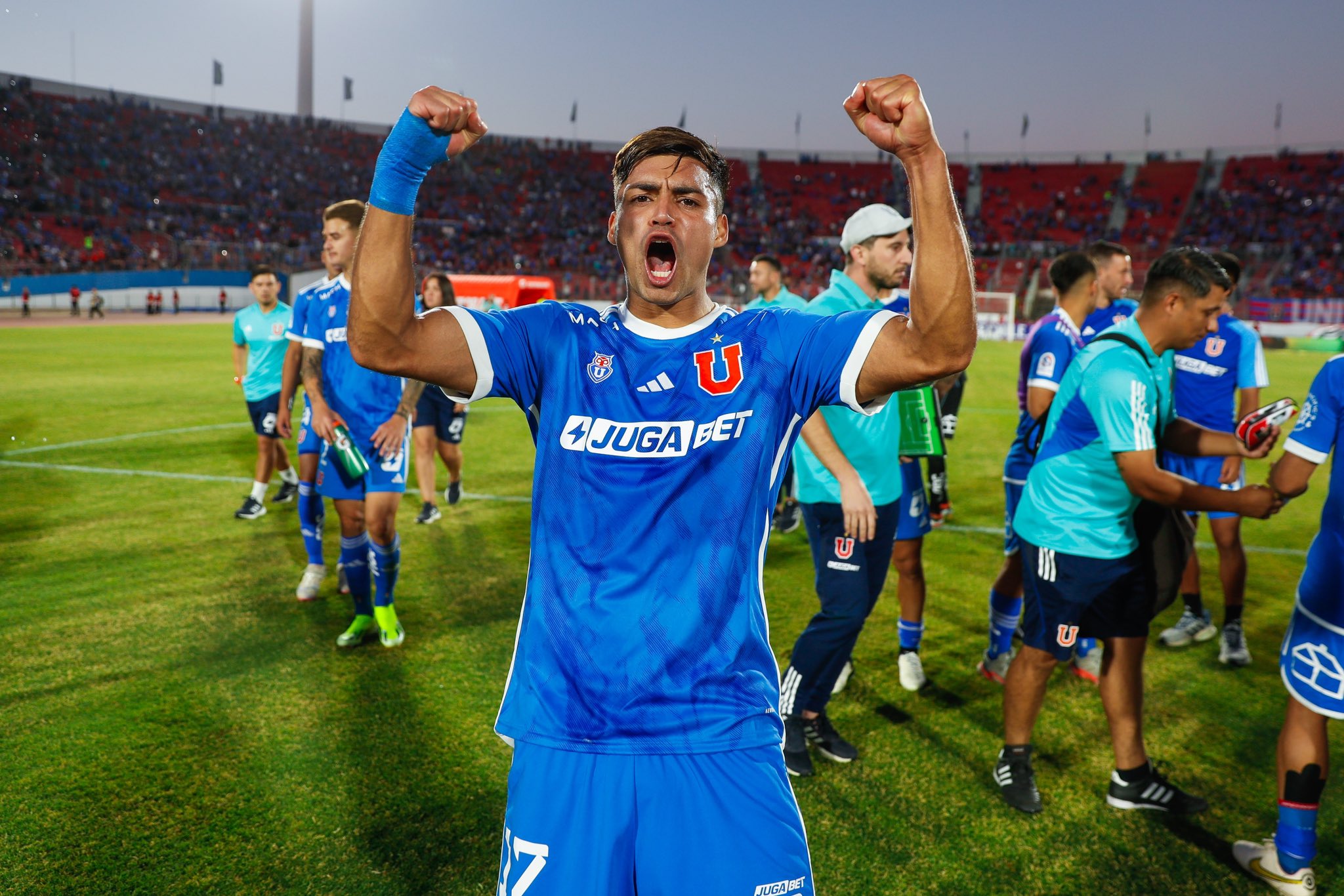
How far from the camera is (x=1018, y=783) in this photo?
391 cm

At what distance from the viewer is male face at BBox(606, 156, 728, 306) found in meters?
2.02

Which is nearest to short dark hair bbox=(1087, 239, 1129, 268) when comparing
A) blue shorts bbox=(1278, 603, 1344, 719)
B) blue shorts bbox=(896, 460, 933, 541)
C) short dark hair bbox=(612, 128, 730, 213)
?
blue shorts bbox=(896, 460, 933, 541)

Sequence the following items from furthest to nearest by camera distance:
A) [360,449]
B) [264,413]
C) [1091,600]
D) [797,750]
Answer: [264,413] → [360,449] → [797,750] → [1091,600]

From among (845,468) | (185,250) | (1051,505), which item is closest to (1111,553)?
(1051,505)

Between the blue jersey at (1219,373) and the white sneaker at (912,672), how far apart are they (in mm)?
3231

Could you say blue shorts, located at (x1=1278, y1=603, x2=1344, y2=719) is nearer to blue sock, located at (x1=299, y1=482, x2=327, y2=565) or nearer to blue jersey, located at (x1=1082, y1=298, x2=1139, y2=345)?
blue jersey, located at (x1=1082, y1=298, x2=1139, y2=345)

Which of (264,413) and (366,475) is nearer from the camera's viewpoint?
(366,475)

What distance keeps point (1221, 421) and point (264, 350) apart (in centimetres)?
872

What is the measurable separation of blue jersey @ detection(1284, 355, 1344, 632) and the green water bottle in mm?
4715

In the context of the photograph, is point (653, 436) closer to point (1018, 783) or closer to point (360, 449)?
point (1018, 783)

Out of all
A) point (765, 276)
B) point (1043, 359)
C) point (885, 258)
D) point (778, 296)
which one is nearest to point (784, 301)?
point (778, 296)

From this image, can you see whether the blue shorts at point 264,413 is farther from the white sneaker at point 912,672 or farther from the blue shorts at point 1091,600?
the blue shorts at point 1091,600

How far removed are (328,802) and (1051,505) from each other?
11.0ft

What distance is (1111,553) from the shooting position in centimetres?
377
